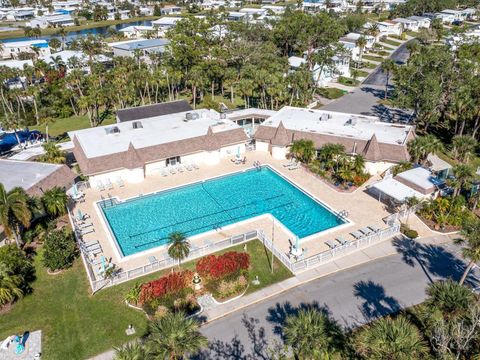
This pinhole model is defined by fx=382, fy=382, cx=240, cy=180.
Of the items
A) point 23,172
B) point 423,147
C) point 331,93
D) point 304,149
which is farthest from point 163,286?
point 331,93

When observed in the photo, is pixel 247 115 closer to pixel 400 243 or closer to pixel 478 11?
pixel 400 243

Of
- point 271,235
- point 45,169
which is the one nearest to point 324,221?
point 271,235

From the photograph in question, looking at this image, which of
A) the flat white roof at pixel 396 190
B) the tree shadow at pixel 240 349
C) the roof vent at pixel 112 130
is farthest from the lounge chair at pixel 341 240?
the roof vent at pixel 112 130

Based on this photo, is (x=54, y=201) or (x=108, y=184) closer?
(x=54, y=201)

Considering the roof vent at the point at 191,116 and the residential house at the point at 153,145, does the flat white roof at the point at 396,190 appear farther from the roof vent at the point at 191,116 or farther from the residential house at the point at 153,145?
the roof vent at the point at 191,116

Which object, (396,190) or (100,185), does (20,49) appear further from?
(396,190)

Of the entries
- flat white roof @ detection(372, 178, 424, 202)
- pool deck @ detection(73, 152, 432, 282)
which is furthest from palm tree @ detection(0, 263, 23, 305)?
flat white roof @ detection(372, 178, 424, 202)

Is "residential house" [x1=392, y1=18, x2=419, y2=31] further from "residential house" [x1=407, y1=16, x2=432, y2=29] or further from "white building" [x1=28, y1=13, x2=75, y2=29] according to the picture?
"white building" [x1=28, y1=13, x2=75, y2=29]
